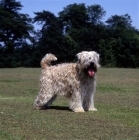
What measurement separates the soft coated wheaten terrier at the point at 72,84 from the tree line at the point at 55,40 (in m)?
61.5

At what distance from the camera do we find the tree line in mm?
77500

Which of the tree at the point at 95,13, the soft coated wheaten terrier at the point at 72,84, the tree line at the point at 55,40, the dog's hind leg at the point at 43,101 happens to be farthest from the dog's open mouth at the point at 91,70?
the tree at the point at 95,13

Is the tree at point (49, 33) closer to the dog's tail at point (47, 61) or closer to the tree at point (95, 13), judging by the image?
the tree at point (95, 13)

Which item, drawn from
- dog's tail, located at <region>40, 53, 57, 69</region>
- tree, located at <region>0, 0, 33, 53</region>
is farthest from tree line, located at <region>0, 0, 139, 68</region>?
dog's tail, located at <region>40, 53, 57, 69</region>

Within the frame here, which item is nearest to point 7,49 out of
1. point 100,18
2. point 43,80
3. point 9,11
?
point 9,11

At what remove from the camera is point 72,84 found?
12742 mm

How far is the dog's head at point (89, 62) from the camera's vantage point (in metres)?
12.0

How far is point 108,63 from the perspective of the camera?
7831 centimetres

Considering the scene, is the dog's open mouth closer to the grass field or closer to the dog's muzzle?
the dog's muzzle

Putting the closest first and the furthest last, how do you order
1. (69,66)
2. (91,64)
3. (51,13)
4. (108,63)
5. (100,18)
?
(91,64) → (69,66) → (108,63) → (51,13) → (100,18)

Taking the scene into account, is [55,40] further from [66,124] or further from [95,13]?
[66,124]

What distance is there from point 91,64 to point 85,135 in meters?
3.59

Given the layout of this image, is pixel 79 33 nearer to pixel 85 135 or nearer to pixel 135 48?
pixel 135 48

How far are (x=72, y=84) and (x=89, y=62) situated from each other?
100 centimetres
